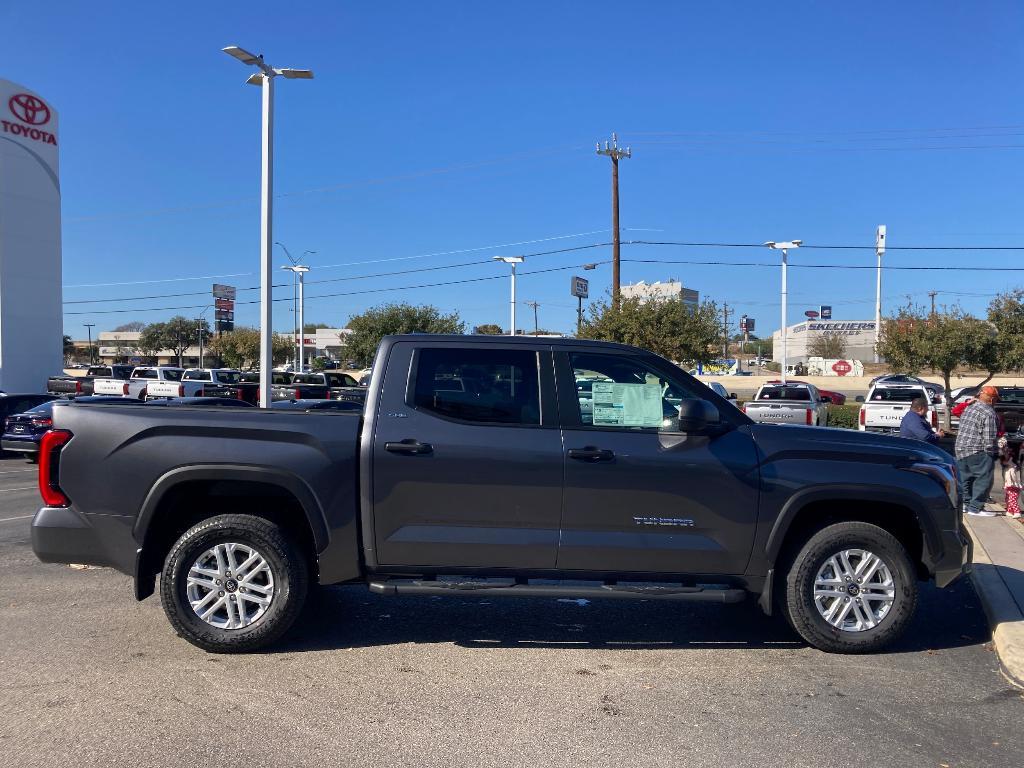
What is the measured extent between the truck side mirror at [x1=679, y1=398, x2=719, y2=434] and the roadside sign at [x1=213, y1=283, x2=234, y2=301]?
59.6 metres

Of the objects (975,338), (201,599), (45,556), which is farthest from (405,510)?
(975,338)

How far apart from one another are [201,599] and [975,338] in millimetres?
32374

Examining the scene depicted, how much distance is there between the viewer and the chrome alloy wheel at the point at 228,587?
5.12 meters

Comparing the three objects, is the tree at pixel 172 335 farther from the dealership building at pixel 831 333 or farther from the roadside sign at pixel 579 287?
the dealership building at pixel 831 333

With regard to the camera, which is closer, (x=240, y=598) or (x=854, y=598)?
(x=240, y=598)

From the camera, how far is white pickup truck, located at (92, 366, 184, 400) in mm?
28422

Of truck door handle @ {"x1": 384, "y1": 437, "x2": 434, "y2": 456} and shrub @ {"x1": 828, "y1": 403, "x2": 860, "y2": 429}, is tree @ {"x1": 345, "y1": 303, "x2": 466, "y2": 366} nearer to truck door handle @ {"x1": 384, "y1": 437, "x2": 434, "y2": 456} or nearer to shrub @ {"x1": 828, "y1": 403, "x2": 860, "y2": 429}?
shrub @ {"x1": 828, "y1": 403, "x2": 860, "y2": 429}

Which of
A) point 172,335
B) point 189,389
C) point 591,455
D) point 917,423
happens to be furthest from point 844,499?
point 172,335

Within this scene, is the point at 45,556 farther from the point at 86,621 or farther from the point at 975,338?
the point at 975,338

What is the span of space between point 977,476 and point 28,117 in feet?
124

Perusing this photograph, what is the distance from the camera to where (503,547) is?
5.04 m

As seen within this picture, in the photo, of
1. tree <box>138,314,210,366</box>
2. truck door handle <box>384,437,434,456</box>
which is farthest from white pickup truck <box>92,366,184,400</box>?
tree <box>138,314,210,366</box>

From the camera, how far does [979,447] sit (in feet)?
33.6

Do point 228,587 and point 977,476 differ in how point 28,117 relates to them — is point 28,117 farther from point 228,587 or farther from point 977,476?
point 977,476
